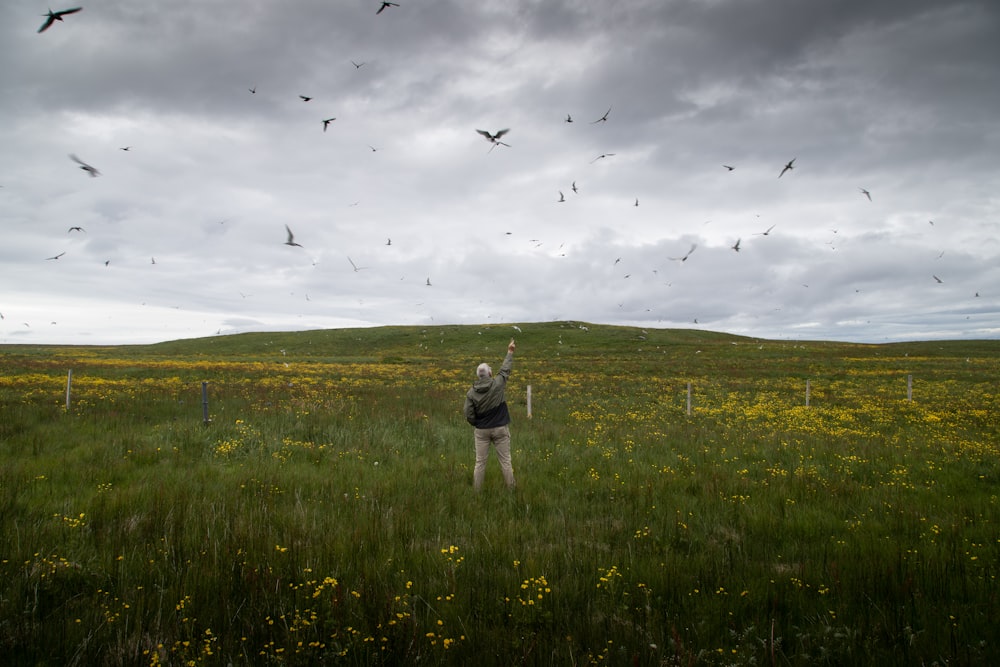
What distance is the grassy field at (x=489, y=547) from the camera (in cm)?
354

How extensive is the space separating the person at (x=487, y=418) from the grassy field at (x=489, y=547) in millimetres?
397

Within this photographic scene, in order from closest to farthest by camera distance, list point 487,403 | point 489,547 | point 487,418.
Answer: point 489,547 < point 487,403 < point 487,418

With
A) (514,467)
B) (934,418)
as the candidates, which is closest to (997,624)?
(514,467)

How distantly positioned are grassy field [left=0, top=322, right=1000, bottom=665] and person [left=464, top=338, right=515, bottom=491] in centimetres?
40

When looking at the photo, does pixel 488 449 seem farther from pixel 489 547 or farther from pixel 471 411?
pixel 489 547

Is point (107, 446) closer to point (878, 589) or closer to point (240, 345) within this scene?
point (878, 589)

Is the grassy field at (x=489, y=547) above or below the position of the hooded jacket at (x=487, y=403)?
below

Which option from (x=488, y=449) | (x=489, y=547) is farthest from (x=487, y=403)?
(x=489, y=547)

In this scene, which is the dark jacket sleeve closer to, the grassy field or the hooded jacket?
the hooded jacket

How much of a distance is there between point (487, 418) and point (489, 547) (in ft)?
10.9

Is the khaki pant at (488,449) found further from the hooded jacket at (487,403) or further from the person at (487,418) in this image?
the hooded jacket at (487,403)

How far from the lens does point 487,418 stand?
8508 mm

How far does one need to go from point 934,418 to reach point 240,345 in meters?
103

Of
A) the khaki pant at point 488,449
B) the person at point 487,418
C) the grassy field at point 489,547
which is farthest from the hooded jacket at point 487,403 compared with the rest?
the grassy field at point 489,547
